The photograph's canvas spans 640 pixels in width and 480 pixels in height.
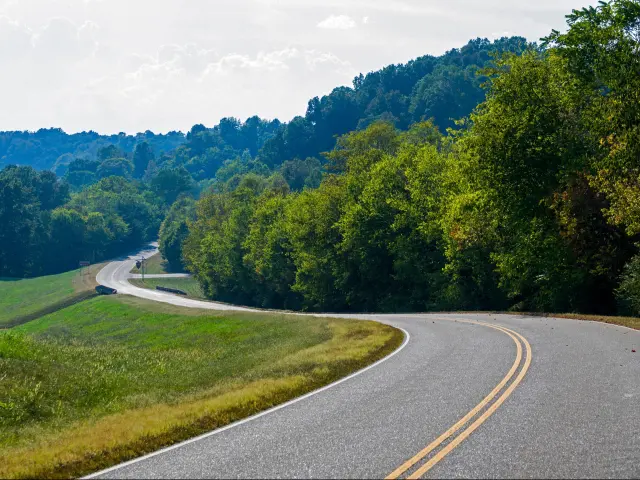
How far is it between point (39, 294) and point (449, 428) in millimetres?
128400

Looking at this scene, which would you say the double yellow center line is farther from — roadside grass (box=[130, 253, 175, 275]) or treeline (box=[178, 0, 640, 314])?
roadside grass (box=[130, 253, 175, 275])

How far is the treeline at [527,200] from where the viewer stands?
34.5 meters

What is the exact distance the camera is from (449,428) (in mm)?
11797

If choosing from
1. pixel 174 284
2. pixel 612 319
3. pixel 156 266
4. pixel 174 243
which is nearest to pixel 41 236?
pixel 156 266

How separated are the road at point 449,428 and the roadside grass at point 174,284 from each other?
113 m

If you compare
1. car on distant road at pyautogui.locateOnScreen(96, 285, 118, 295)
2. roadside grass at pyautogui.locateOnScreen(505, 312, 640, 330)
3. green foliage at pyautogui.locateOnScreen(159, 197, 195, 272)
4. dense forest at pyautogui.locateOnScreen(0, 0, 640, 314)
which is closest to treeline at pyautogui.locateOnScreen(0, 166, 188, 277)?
green foliage at pyautogui.locateOnScreen(159, 197, 195, 272)

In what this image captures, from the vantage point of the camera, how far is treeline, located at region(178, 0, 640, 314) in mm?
34500

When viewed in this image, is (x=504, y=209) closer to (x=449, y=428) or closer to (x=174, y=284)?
(x=449, y=428)

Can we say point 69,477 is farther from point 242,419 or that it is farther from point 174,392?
point 174,392

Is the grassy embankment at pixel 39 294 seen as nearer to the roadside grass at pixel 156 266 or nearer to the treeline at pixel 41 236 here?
the roadside grass at pixel 156 266

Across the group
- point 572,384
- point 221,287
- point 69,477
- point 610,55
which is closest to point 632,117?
point 610,55

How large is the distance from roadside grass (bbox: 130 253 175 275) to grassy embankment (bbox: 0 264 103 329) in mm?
11947

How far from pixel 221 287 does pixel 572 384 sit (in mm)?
100596

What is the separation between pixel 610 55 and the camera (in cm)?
3506
